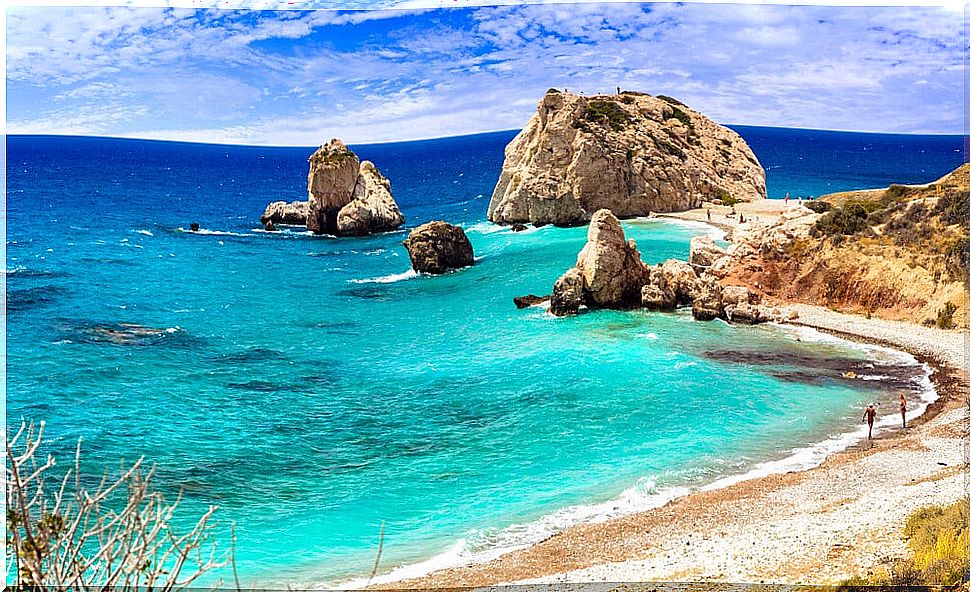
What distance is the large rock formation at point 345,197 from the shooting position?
124ft

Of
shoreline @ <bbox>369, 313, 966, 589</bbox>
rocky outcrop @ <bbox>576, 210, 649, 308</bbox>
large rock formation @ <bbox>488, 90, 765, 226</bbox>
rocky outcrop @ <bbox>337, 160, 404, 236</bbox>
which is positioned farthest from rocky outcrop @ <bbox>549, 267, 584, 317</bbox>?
rocky outcrop @ <bbox>337, 160, 404, 236</bbox>

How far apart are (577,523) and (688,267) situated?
44.9ft

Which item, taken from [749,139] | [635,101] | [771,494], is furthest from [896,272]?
[749,139]

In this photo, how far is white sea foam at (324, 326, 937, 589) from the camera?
8.16 m

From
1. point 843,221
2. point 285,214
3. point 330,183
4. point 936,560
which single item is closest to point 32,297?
point 936,560

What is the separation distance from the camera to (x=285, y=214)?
41.2 m

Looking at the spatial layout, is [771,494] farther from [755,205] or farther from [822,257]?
[755,205]

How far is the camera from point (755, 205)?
40.2 metres

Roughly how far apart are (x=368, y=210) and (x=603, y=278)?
1892 cm

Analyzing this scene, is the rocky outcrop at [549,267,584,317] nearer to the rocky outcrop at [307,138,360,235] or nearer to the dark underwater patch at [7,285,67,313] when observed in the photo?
the dark underwater patch at [7,285,67,313]

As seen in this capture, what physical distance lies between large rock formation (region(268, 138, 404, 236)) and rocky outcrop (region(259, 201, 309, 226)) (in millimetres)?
1736

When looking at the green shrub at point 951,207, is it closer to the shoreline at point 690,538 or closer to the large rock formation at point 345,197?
the shoreline at point 690,538

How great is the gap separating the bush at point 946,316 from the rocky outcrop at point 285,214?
3051 centimetres

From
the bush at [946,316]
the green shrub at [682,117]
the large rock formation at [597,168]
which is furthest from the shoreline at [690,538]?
the green shrub at [682,117]
